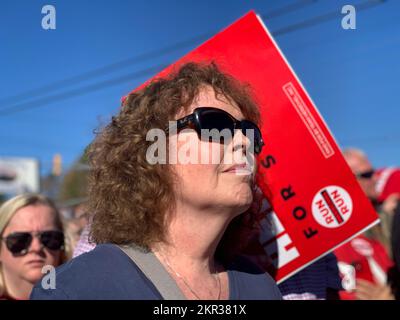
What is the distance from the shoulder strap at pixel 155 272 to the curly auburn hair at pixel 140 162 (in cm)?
5

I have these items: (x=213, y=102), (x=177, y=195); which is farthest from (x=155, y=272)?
(x=213, y=102)

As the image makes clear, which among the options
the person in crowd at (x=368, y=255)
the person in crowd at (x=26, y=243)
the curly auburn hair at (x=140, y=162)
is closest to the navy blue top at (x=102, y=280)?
the curly auburn hair at (x=140, y=162)

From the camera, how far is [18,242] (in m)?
2.64

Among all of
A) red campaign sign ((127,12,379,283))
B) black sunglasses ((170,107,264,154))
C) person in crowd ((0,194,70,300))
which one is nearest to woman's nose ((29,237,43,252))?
person in crowd ((0,194,70,300))

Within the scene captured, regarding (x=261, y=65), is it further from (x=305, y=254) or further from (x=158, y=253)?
(x=158, y=253)

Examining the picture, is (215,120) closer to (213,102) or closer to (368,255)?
(213,102)

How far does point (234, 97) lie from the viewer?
1.76 meters

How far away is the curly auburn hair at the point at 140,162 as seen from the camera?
1626 mm

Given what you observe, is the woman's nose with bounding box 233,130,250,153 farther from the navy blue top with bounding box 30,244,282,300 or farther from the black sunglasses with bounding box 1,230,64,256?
the black sunglasses with bounding box 1,230,64,256

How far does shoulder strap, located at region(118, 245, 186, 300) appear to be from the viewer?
1438mm

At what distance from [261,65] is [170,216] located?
2.62 feet

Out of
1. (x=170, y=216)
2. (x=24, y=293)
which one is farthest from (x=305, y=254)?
(x=24, y=293)

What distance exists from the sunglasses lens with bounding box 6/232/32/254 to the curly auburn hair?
3.30 ft

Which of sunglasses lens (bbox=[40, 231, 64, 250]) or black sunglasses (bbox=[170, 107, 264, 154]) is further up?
black sunglasses (bbox=[170, 107, 264, 154])
